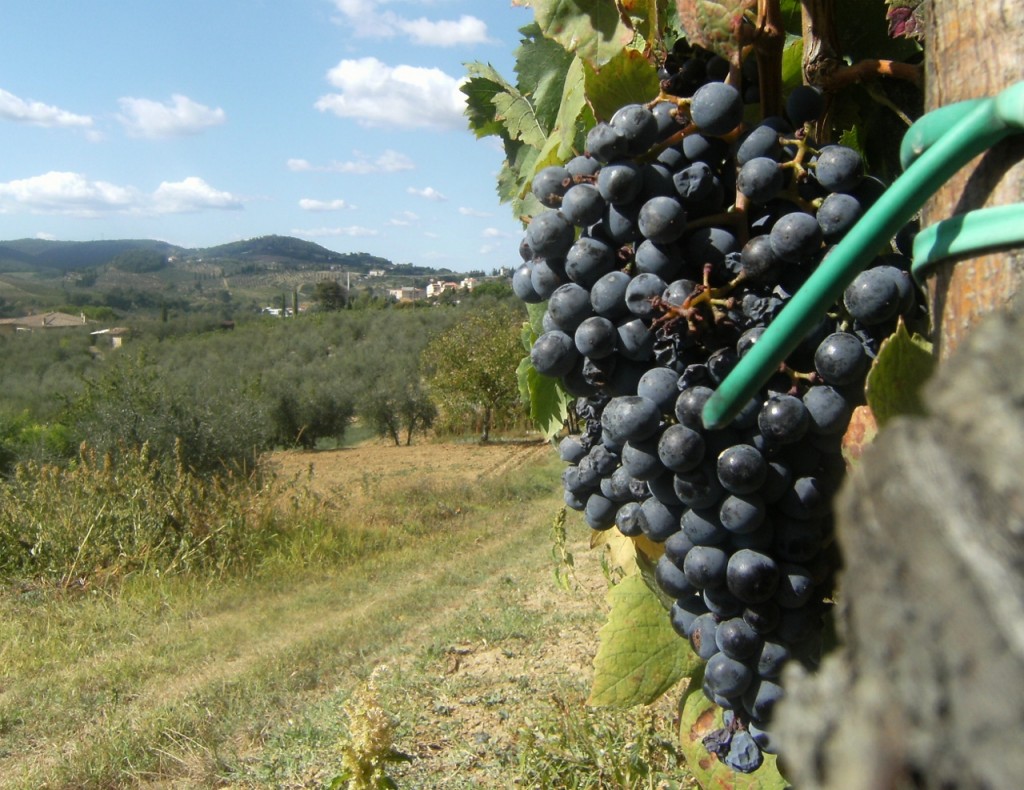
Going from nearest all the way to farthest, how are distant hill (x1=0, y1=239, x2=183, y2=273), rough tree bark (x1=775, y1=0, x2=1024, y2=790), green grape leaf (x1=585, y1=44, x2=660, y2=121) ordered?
1. rough tree bark (x1=775, y1=0, x2=1024, y2=790)
2. green grape leaf (x1=585, y1=44, x2=660, y2=121)
3. distant hill (x1=0, y1=239, x2=183, y2=273)

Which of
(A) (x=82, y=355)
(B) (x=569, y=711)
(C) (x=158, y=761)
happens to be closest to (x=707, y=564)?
(B) (x=569, y=711)

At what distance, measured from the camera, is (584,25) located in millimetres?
1297

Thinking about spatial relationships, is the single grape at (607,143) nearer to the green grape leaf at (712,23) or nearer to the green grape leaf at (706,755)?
the green grape leaf at (712,23)

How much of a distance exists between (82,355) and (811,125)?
119 feet

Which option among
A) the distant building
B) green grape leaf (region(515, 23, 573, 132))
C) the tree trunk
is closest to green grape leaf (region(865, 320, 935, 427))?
the tree trunk

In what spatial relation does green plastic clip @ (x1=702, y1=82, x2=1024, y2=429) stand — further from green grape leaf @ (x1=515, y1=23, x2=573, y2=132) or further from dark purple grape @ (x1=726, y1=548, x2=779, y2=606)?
green grape leaf @ (x1=515, y1=23, x2=573, y2=132)

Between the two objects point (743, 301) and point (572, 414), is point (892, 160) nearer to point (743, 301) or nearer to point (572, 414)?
point (743, 301)

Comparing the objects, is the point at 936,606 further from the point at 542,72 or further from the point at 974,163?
the point at 542,72

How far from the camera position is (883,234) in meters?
0.65

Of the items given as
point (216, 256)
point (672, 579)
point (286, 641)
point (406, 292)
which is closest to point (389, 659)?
point (286, 641)

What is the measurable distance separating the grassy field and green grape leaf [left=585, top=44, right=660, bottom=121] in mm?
946

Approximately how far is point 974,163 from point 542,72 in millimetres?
1287

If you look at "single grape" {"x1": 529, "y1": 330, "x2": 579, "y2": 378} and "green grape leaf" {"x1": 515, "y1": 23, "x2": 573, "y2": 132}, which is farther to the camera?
"green grape leaf" {"x1": 515, "y1": 23, "x2": 573, "y2": 132}

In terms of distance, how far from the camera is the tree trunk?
61cm
